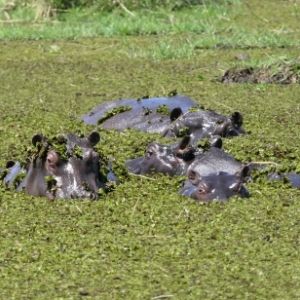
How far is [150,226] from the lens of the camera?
4.98 m

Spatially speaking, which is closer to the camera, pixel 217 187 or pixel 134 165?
pixel 217 187

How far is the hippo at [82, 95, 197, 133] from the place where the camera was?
7406mm

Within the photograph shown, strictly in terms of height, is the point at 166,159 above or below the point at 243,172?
below

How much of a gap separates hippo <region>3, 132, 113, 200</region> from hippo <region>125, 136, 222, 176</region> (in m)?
0.55

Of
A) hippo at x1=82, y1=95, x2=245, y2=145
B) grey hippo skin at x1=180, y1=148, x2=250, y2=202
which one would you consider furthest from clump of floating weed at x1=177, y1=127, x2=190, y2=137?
grey hippo skin at x1=180, y1=148, x2=250, y2=202

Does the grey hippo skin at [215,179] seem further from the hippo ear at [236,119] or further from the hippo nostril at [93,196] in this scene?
the hippo ear at [236,119]

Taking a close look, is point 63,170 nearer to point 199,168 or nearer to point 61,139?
point 61,139

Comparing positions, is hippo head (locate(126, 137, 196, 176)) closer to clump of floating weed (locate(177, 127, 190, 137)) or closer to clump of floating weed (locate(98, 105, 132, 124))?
clump of floating weed (locate(177, 127, 190, 137))

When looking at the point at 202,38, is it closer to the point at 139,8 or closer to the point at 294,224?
the point at 139,8

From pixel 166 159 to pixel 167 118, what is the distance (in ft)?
4.57

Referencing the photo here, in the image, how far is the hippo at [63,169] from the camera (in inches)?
213

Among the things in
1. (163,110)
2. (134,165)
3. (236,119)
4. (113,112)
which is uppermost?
(134,165)

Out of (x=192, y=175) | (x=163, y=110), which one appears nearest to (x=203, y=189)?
(x=192, y=175)

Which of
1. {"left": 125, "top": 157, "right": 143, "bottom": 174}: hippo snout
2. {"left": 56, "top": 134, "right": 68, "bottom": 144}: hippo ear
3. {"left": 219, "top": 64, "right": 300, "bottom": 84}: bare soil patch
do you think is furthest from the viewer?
{"left": 219, "top": 64, "right": 300, "bottom": 84}: bare soil patch
